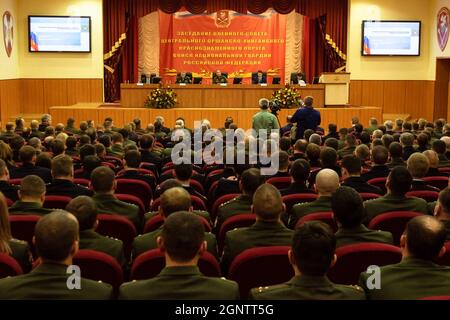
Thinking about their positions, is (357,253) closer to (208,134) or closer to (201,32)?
(208,134)

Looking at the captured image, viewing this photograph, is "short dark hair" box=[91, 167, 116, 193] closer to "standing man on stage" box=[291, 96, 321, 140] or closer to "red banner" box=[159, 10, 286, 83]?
"standing man on stage" box=[291, 96, 321, 140]

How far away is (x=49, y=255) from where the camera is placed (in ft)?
10.00

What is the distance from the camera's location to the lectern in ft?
55.8

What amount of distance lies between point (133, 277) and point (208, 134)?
23.5 feet

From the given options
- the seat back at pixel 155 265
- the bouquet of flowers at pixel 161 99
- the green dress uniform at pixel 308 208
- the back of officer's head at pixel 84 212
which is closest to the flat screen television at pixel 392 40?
the bouquet of flowers at pixel 161 99

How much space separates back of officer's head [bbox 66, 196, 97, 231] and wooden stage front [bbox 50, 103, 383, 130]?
12.5 metres

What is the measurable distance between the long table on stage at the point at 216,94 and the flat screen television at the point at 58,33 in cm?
305

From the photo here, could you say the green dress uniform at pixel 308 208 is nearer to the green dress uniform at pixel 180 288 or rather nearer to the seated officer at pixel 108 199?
the seated officer at pixel 108 199

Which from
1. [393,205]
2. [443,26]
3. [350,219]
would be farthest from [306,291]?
[443,26]

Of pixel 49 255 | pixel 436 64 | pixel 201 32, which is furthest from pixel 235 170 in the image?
pixel 201 32

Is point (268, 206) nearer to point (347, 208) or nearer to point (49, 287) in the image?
point (347, 208)

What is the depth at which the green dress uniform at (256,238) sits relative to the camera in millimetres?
4023

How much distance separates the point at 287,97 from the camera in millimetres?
16656
